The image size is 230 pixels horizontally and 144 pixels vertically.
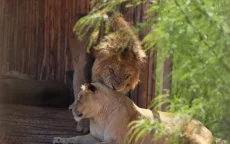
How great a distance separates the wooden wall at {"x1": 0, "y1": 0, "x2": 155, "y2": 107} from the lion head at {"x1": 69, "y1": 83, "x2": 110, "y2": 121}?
435cm

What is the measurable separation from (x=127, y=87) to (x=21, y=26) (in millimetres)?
4630

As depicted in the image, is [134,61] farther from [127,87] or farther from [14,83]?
[14,83]

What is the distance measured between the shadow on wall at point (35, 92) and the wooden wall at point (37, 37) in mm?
843

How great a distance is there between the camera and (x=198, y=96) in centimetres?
390

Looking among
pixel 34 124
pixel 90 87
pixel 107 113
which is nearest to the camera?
pixel 90 87

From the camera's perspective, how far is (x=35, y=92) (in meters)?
9.62

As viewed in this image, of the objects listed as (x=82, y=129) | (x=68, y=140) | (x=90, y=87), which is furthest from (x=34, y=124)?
(x=90, y=87)

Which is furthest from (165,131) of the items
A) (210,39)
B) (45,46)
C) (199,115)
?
(45,46)

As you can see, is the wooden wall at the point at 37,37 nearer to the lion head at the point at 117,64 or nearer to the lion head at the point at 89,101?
the lion head at the point at 117,64

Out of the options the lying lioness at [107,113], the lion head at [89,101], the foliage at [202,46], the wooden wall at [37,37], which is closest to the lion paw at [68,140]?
the lying lioness at [107,113]

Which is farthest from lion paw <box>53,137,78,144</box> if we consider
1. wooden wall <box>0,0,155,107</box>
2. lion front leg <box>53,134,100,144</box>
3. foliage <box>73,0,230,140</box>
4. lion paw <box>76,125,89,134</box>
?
wooden wall <box>0,0,155,107</box>

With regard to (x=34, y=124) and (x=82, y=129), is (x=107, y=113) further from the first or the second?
(x=34, y=124)

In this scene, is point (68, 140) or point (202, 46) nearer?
point (202, 46)

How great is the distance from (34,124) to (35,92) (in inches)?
Result: 68.3
